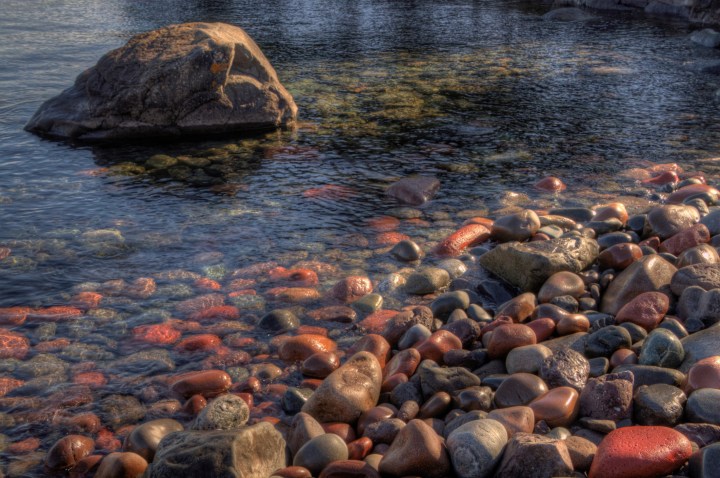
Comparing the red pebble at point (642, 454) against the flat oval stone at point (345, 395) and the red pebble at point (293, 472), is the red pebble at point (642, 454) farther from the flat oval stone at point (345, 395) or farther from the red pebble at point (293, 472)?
the flat oval stone at point (345, 395)

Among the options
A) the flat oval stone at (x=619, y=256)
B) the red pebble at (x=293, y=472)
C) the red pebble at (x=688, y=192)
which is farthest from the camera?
the red pebble at (x=688, y=192)

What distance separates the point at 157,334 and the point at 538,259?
3840 millimetres

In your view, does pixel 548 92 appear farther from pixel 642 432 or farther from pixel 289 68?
pixel 642 432

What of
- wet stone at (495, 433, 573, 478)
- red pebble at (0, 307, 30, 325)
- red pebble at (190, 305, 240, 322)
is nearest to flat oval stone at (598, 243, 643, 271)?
wet stone at (495, 433, 573, 478)

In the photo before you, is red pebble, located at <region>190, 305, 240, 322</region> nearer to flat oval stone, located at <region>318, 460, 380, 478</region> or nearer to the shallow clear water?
the shallow clear water

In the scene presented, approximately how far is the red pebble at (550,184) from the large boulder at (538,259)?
103 inches

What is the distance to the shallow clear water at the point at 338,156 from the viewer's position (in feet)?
26.8

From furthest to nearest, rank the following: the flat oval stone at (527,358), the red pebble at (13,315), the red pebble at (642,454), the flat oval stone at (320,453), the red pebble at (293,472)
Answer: the red pebble at (13,315)
the flat oval stone at (527,358)
the flat oval stone at (320,453)
the red pebble at (293,472)
the red pebble at (642,454)

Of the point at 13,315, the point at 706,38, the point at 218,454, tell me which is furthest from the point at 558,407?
the point at 706,38

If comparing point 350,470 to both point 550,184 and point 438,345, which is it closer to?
point 438,345

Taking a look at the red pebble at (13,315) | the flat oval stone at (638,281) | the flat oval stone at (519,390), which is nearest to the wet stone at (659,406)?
the flat oval stone at (519,390)

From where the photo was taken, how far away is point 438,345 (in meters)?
5.94

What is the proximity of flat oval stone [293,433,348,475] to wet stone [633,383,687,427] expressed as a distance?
6.35 ft

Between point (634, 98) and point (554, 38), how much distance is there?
746 centimetres
